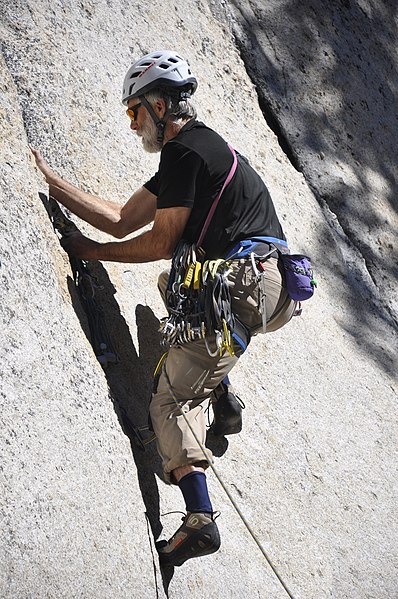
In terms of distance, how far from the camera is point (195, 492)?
416 cm

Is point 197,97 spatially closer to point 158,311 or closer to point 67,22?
point 67,22

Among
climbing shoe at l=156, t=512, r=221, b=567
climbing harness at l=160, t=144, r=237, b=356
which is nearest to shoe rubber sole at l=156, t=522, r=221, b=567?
climbing shoe at l=156, t=512, r=221, b=567

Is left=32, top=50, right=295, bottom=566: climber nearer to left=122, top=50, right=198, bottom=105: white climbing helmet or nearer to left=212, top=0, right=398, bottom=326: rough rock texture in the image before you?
left=122, top=50, right=198, bottom=105: white climbing helmet

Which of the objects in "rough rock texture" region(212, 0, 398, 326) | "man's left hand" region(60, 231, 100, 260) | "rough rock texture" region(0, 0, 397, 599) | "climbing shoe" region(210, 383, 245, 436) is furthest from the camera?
"rough rock texture" region(212, 0, 398, 326)

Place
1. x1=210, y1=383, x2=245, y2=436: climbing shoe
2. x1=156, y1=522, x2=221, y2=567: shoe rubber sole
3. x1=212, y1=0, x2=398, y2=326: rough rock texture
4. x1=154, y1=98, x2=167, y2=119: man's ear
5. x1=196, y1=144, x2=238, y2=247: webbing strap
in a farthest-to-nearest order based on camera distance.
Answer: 1. x1=212, y1=0, x2=398, y2=326: rough rock texture
2. x1=210, y1=383, x2=245, y2=436: climbing shoe
3. x1=154, y1=98, x2=167, y2=119: man's ear
4. x1=196, y1=144, x2=238, y2=247: webbing strap
5. x1=156, y1=522, x2=221, y2=567: shoe rubber sole

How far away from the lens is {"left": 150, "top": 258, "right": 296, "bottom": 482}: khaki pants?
4270 millimetres

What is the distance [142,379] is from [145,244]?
86cm

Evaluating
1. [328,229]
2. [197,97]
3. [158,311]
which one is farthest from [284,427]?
[197,97]

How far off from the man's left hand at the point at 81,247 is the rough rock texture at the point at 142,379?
146mm

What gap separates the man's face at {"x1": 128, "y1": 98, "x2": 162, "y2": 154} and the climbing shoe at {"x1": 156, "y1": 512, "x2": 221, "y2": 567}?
6.34 feet

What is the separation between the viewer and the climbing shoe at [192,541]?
403cm

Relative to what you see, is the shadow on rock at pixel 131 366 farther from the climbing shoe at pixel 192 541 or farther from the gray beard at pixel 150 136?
the gray beard at pixel 150 136

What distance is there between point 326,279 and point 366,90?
232 cm

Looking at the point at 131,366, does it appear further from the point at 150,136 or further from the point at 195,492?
the point at 150,136
